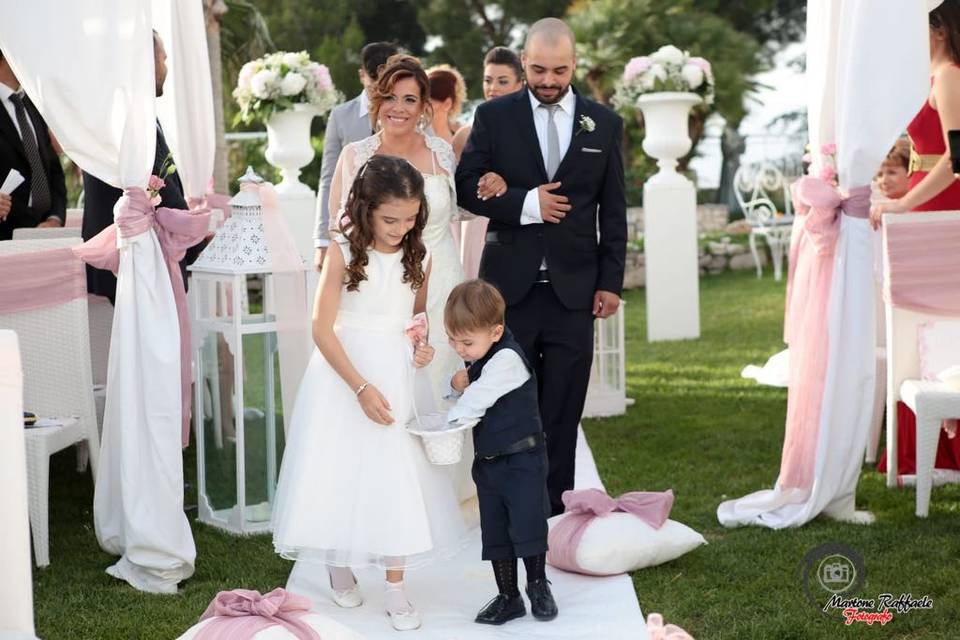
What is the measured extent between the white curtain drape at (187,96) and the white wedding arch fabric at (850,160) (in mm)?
2597

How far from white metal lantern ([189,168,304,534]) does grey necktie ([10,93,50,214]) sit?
152 centimetres

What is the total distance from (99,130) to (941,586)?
3.16 m

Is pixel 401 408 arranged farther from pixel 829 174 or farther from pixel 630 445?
pixel 630 445

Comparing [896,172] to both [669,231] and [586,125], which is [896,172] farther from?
[669,231]

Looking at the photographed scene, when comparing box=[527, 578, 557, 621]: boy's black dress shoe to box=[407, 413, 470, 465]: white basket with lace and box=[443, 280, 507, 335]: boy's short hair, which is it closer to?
box=[407, 413, 470, 465]: white basket with lace

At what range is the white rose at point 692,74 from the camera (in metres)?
9.76

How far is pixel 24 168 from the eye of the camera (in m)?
6.33

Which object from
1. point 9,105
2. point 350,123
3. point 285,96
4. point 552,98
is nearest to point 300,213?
point 285,96

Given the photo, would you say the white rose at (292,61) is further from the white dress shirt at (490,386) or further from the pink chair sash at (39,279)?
the white dress shirt at (490,386)

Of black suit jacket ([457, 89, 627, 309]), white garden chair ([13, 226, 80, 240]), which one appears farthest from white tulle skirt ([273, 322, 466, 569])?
white garden chair ([13, 226, 80, 240])

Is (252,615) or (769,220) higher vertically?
(769,220)

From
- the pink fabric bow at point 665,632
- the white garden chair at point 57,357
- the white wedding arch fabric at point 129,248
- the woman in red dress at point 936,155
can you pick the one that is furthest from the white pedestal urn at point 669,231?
the pink fabric bow at point 665,632

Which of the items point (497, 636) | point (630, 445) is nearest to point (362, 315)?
point (497, 636)

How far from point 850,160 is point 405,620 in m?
2.37
